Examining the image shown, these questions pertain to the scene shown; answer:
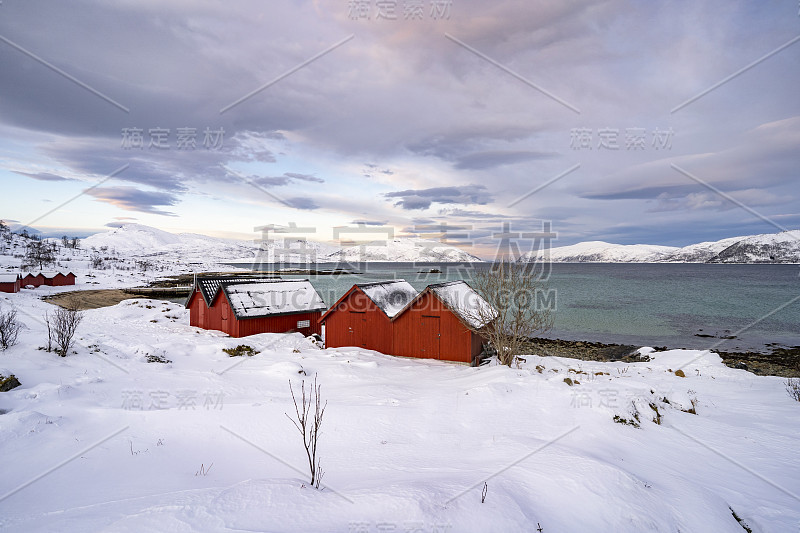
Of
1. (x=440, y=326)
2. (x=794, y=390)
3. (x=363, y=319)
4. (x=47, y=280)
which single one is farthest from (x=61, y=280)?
(x=794, y=390)

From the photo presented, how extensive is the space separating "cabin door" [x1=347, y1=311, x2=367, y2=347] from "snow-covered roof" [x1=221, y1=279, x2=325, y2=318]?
757 centimetres

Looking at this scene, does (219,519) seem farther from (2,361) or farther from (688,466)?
(2,361)

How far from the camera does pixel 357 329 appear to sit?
25.1m

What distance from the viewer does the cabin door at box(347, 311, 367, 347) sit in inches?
981

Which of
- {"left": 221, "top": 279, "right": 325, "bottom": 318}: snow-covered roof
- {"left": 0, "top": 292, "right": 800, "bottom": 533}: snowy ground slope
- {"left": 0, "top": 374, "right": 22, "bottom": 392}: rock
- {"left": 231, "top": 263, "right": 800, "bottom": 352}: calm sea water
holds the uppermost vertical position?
{"left": 221, "top": 279, "right": 325, "bottom": 318}: snow-covered roof

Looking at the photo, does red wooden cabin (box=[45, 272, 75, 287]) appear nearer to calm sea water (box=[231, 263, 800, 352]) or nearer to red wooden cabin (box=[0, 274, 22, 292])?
red wooden cabin (box=[0, 274, 22, 292])

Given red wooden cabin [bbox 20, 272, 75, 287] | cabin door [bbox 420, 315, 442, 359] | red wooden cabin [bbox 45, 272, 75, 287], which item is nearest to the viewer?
cabin door [bbox 420, 315, 442, 359]

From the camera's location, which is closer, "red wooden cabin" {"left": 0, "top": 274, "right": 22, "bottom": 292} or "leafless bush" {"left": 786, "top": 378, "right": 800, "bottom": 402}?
"leafless bush" {"left": 786, "top": 378, "right": 800, "bottom": 402}

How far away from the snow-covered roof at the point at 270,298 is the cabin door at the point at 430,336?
12.6 m

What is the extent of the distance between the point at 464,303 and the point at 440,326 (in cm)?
226

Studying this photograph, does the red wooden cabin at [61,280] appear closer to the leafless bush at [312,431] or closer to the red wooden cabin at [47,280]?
the red wooden cabin at [47,280]

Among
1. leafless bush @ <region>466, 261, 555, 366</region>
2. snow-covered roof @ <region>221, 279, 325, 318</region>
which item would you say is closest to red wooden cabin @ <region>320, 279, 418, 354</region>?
snow-covered roof @ <region>221, 279, 325, 318</region>

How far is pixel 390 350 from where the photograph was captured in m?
24.1

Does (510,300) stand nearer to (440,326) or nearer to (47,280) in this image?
(440,326)
